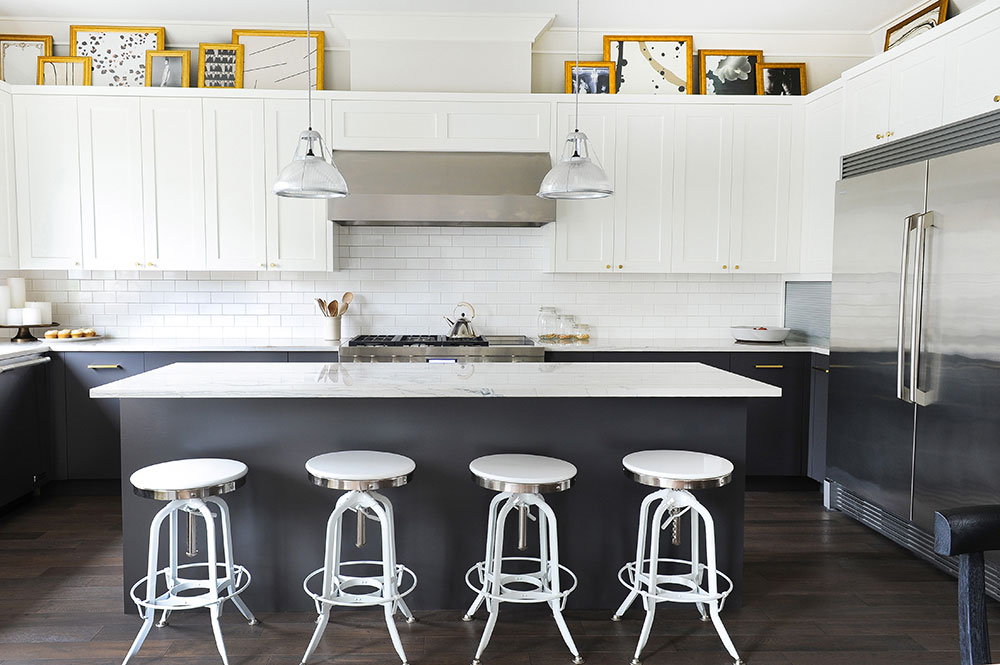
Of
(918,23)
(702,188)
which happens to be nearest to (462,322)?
(702,188)

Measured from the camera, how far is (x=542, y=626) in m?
2.88

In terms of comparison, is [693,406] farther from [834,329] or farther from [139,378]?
[139,378]

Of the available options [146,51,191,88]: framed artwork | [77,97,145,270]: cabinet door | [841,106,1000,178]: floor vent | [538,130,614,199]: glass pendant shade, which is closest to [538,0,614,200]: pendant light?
[538,130,614,199]: glass pendant shade

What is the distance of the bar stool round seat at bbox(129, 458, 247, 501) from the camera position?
2441mm

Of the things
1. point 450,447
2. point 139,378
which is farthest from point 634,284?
point 139,378

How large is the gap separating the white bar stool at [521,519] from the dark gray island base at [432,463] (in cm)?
22

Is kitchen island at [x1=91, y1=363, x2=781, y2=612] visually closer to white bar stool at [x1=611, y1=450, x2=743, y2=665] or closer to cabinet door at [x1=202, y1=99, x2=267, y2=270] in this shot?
white bar stool at [x1=611, y1=450, x2=743, y2=665]

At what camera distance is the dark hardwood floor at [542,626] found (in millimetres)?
2639

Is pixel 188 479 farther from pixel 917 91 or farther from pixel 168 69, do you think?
pixel 917 91

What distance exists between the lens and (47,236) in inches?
186

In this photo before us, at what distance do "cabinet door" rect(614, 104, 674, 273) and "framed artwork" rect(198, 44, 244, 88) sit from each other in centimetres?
265

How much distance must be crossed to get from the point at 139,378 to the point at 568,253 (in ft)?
9.55

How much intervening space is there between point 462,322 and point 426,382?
2.24 metres

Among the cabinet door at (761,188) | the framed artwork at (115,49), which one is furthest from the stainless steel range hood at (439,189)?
the framed artwork at (115,49)
